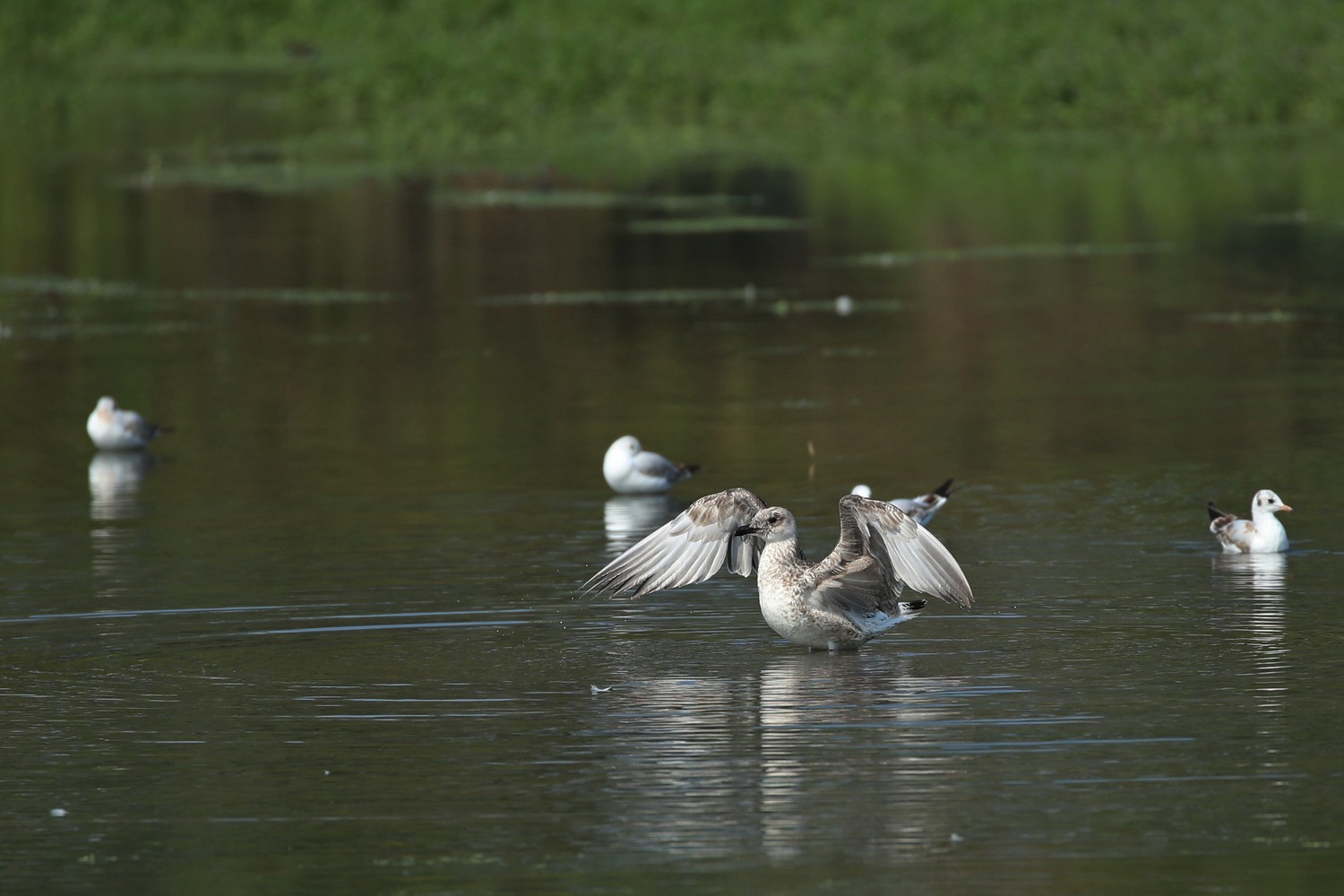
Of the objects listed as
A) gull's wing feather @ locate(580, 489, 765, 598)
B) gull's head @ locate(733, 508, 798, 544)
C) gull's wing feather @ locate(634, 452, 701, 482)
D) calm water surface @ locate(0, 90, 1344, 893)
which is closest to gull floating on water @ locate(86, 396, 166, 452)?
calm water surface @ locate(0, 90, 1344, 893)

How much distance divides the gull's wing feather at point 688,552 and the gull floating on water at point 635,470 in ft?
11.2

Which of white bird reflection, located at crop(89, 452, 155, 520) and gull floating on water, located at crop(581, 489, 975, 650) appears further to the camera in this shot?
white bird reflection, located at crop(89, 452, 155, 520)

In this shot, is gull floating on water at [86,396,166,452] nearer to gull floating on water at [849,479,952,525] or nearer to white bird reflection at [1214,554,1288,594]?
gull floating on water at [849,479,952,525]

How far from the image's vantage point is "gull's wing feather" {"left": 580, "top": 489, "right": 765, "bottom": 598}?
11.0 metres

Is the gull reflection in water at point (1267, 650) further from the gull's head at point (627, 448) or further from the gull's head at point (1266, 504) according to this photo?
the gull's head at point (627, 448)

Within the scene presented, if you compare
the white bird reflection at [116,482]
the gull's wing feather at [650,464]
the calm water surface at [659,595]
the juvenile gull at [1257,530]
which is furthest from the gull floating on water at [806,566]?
the white bird reflection at [116,482]

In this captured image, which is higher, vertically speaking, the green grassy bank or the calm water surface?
the green grassy bank

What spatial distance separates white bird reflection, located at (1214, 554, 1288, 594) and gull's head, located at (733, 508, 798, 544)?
2199 mm

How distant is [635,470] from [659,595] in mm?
2923

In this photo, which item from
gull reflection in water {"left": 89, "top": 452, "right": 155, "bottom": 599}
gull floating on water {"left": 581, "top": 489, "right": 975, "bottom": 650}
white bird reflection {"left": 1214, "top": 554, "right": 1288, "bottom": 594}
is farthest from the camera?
gull reflection in water {"left": 89, "top": 452, "right": 155, "bottom": 599}

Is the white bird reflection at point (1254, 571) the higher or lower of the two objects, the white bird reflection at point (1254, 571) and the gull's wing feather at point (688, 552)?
the lower

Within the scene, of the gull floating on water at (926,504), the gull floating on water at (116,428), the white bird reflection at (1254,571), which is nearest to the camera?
the white bird reflection at (1254,571)

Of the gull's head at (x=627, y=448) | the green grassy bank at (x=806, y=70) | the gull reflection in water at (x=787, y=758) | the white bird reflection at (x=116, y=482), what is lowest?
the gull reflection in water at (x=787, y=758)

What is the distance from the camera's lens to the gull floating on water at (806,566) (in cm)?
1031
